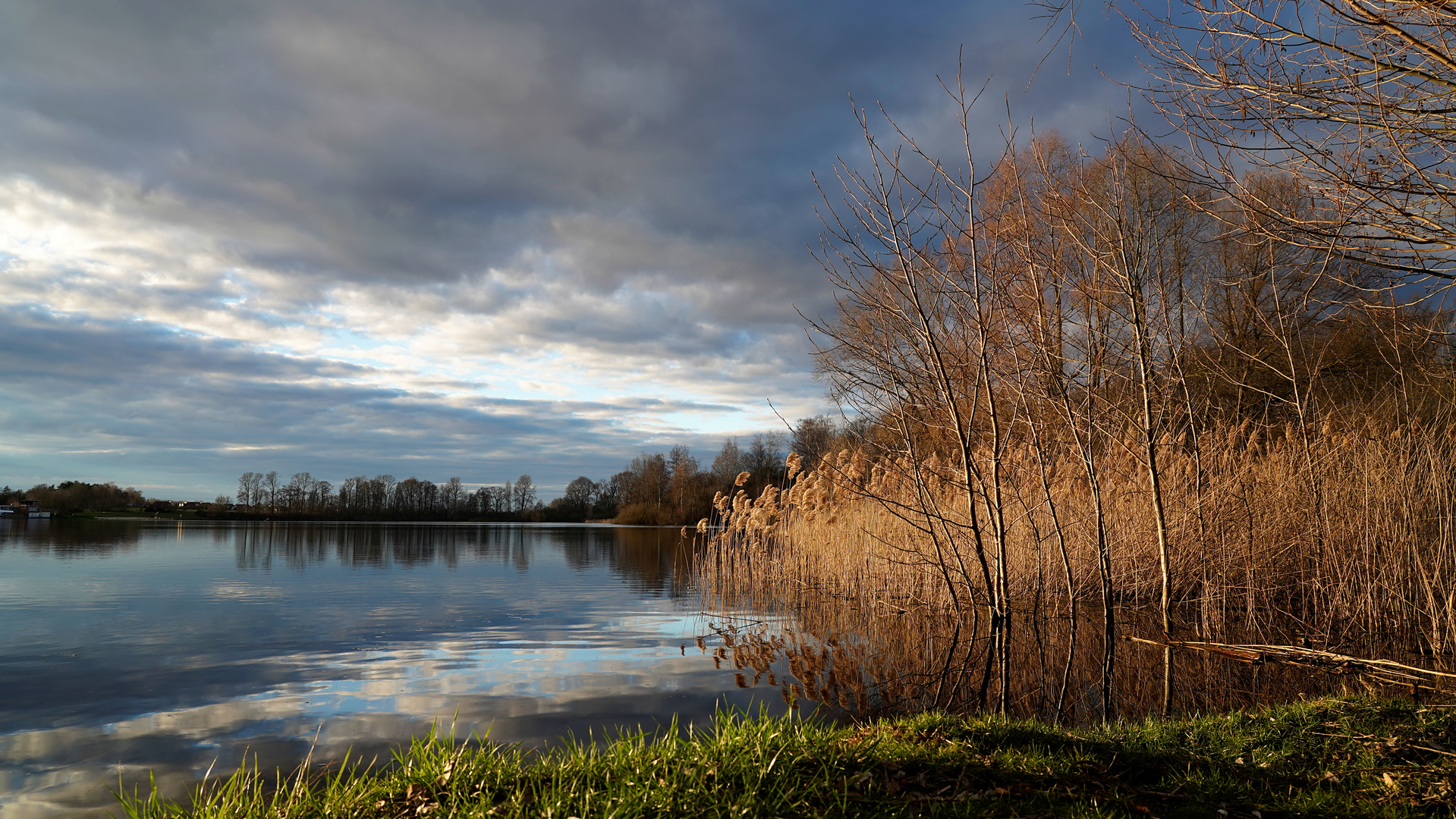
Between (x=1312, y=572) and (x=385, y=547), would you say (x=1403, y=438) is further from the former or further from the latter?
(x=385, y=547)

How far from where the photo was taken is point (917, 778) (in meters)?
2.65

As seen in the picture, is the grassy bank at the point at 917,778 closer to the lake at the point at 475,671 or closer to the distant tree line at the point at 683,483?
the lake at the point at 475,671

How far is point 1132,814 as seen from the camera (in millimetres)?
2592

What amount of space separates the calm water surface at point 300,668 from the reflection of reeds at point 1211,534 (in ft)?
8.22

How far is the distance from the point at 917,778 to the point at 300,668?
19.4ft

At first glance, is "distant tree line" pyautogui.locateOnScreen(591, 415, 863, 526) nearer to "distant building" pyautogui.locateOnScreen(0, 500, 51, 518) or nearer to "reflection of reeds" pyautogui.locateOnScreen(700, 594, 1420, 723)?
"reflection of reeds" pyautogui.locateOnScreen(700, 594, 1420, 723)

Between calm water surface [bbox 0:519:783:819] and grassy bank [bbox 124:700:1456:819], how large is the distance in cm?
92

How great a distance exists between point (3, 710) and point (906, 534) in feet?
30.7

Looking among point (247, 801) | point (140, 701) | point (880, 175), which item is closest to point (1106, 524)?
point (880, 175)

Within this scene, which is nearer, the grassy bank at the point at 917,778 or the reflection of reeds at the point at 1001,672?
the grassy bank at the point at 917,778

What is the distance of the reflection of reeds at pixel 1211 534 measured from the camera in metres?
6.70

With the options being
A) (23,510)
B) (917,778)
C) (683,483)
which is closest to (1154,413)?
(917,778)

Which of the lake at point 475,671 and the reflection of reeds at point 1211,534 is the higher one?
the reflection of reeds at point 1211,534

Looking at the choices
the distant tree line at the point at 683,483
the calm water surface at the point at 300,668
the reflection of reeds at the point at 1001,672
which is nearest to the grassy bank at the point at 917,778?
the calm water surface at the point at 300,668
